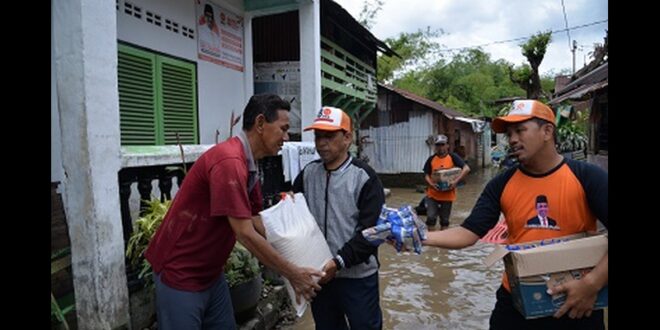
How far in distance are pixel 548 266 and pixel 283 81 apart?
7098 millimetres

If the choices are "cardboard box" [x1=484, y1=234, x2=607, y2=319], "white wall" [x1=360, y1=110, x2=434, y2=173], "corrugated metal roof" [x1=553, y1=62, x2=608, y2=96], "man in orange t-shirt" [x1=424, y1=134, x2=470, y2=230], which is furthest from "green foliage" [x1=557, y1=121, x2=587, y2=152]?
"cardboard box" [x1=484, y1=234, x2=607, y2=319]

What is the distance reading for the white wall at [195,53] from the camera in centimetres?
508

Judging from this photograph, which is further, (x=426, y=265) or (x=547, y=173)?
(x=426, y=265)

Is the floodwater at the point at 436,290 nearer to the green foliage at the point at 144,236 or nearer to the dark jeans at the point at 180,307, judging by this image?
the green foliage at the point at 144,236

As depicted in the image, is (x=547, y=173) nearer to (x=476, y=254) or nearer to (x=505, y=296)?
(x=505, y=296)

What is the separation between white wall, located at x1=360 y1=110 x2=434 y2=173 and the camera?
1711 cm

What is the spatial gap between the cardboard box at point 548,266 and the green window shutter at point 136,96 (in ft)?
13.9

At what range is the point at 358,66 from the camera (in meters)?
12.7

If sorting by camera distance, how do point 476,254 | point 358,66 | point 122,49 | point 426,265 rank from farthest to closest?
1. point 358,66
2. point 476,254
3. point 426,265
4. point 122,49
